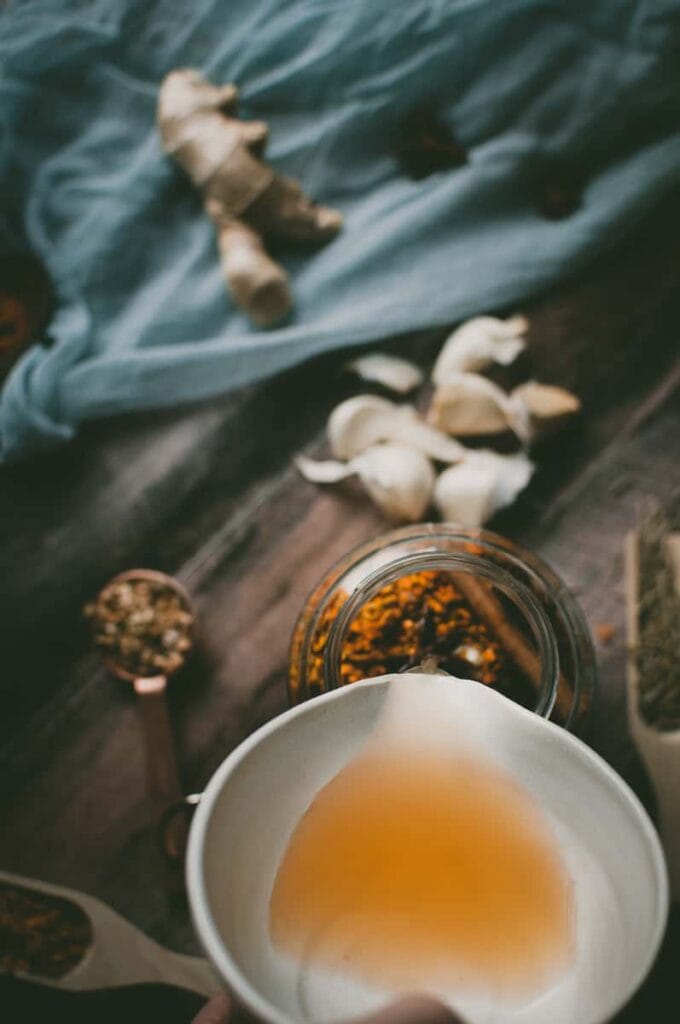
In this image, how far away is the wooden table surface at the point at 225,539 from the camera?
730 millimetres

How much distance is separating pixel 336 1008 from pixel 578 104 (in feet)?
2.54

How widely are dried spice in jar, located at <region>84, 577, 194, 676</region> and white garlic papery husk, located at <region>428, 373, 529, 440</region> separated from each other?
0.94 feet

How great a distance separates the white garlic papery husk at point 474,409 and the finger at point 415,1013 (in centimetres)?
49

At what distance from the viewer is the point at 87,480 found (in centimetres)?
79

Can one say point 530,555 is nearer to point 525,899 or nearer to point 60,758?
point 525,899

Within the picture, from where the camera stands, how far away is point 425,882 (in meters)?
0.44

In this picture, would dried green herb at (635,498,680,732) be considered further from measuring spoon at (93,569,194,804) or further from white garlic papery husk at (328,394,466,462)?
measuring spoon at (93,569,194,804)

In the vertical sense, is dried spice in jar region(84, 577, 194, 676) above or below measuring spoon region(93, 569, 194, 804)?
above

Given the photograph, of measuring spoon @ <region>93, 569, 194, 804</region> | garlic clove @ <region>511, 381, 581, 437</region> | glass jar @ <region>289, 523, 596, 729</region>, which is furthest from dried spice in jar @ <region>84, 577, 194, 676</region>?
garlic clove @ <region>511, 381, 581, 437</region>

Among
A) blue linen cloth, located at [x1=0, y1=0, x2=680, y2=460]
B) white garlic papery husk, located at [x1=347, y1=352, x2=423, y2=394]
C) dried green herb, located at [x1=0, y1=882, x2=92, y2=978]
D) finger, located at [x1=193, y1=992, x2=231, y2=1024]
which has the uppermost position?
blue linen cloth, located at [x1=0, y1=0, x2=680, y2=460]

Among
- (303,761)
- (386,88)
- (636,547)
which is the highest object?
(386,88)

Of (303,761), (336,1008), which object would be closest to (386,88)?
(303,761)

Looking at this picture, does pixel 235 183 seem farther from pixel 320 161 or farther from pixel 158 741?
pixel 158 741

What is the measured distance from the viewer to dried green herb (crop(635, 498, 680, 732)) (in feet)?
2.18
